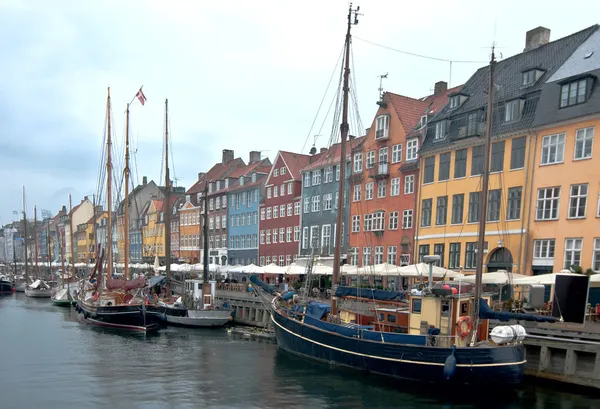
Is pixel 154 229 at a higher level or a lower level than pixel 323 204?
lower

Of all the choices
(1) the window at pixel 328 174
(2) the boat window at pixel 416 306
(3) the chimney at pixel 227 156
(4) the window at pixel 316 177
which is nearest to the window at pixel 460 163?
(1) the window at pixel 328 174

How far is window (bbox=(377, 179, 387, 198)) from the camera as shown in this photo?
44.2m

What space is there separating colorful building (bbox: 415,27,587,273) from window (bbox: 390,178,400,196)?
Answer: 283cm

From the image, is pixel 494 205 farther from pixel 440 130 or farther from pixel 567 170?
pixel 440 130

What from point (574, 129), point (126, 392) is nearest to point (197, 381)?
point (126, 392)

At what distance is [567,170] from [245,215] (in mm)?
42098

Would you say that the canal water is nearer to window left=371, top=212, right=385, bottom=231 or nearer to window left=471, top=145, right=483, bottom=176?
window left=371, top=212, right=385, bottom=231

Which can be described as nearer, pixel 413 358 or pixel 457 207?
pixel 413 358

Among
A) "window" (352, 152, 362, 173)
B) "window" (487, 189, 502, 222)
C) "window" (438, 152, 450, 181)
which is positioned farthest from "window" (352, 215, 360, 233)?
"window" (487, 189, 502, 222)

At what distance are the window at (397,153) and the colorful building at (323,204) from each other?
171 inches

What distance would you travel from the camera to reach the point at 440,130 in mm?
38969

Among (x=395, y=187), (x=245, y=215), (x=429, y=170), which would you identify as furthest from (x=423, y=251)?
(x=245, y=215)

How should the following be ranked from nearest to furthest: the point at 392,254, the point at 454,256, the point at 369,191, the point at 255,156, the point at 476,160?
the point at 476,160 < the point at 454,256 < the point at 392,254 < the point at 369,191 < the point at 255,156

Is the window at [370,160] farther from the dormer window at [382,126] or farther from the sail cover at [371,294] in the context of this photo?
the sail cover at [371,294]
